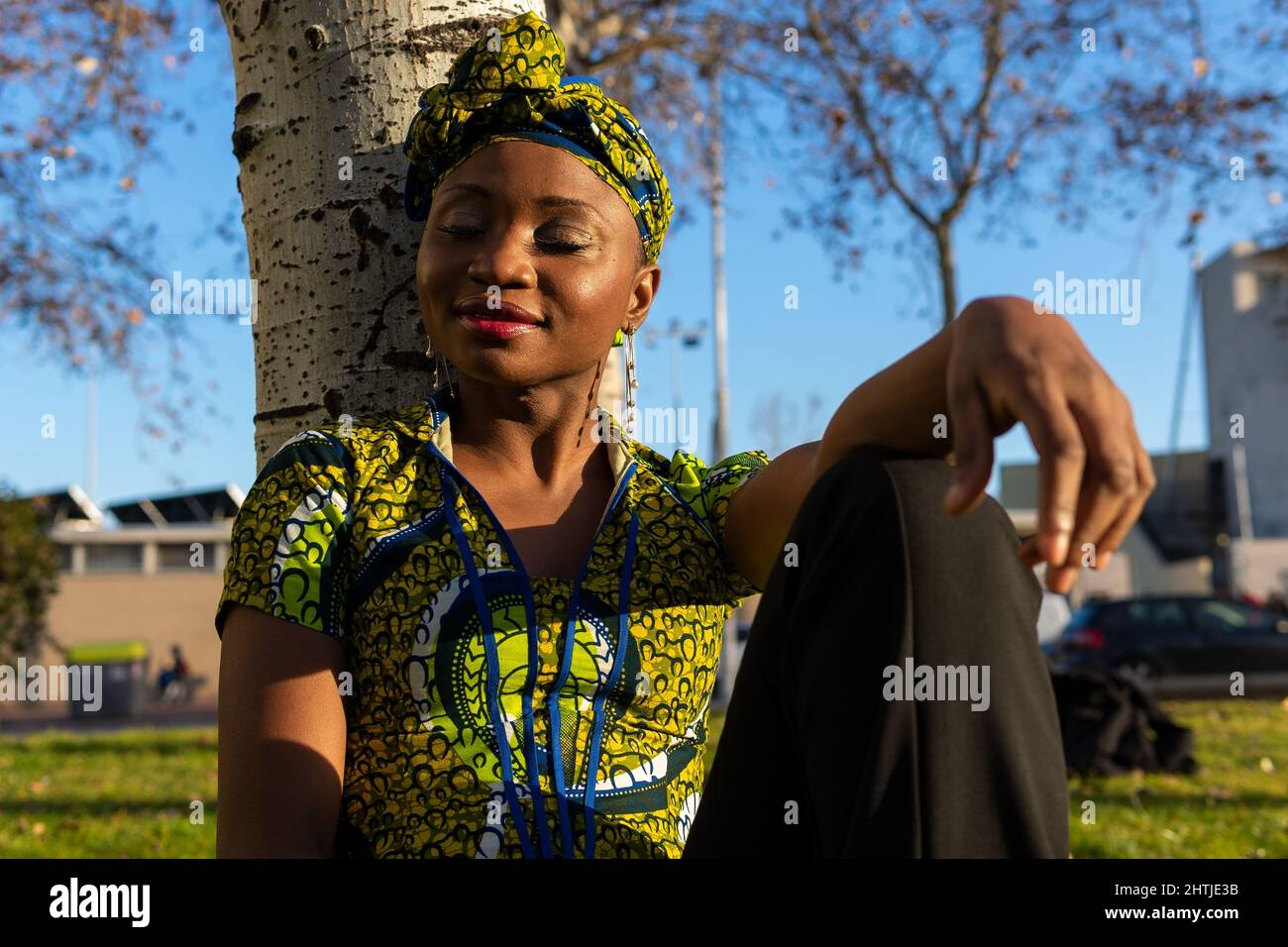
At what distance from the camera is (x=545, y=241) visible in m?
2.07

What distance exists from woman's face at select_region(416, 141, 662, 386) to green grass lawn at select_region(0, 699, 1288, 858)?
10.2 ft

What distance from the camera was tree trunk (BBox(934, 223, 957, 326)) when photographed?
10092 mm

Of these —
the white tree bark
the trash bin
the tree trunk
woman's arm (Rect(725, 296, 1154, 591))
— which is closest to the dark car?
the tree trunk

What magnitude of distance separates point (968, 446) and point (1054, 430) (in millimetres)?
107

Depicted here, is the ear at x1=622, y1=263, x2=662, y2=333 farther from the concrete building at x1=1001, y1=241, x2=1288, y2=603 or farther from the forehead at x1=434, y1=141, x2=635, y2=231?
the concrete building at x1=1001, y1=241, x2=1288, y2=603

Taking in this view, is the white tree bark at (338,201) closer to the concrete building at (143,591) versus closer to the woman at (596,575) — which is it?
the woman at (596,575)

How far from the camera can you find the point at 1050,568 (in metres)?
1.33

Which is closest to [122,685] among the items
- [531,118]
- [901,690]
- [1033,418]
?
[531,118]

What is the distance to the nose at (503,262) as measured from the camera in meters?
2.02

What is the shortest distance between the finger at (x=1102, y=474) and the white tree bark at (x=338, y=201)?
1613mm
